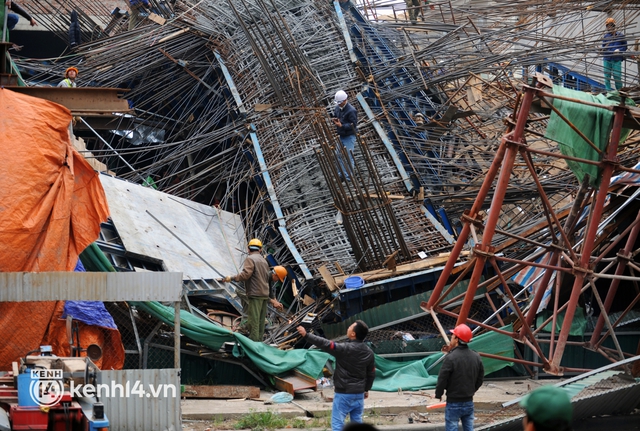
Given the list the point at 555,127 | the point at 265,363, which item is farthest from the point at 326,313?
the point at 555,127

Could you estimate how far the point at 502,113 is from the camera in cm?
1880

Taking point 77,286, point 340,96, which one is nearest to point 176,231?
point 340,96

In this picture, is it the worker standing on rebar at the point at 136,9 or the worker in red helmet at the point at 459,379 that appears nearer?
the worker in red helmet at the point at 459,379

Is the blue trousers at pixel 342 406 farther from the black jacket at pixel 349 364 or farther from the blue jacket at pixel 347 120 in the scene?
the blue jacket at pixel 347 120

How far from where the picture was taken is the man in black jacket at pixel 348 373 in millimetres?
8719

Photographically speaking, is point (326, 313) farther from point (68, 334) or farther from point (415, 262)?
point (68, 334)

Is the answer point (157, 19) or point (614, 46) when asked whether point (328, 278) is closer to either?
point (614, 46)

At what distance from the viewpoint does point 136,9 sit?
70.6 feet

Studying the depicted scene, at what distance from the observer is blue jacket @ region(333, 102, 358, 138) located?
1669cm

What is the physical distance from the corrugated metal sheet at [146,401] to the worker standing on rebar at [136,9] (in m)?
13.9

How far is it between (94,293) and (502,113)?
11.7 metres

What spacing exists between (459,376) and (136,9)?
15.6 m

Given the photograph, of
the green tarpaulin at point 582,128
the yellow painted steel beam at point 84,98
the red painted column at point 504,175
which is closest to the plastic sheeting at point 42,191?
the yellow painted steel beam at point 84,98

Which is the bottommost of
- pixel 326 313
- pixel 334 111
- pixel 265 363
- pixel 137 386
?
pixel 137 386
